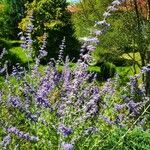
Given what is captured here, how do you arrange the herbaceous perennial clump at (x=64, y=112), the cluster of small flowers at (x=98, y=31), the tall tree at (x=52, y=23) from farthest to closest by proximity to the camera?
the tall tree at (x=52, y=23) < the herbaceous perennial clump at (x=64, y=112) < the cluster of small flowers at (x=98, y=31)

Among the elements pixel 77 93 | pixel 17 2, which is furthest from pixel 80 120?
pixel 17 2

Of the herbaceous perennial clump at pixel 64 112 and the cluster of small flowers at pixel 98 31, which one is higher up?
the cluster of small flowers at pixel 98 31

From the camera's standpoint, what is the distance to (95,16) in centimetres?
1778

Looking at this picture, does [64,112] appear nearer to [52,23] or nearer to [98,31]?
[98,31]

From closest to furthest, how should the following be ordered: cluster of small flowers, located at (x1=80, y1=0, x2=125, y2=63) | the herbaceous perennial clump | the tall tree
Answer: cluster of small flowers, located at (x1=80, y1=0, x2=125, y2=63), the herbaceous perennial clump, the tall tree

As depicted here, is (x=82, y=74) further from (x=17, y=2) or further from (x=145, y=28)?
(x=17, y=2)

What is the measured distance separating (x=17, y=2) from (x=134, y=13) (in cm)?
1850

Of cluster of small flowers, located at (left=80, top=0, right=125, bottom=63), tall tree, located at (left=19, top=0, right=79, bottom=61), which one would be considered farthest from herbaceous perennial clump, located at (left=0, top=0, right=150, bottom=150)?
tall tree, located at (left=19, top=0, right=79, bottom=61)

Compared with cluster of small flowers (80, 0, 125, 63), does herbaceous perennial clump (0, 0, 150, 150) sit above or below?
below

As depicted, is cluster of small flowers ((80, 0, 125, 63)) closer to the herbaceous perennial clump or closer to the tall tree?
the herbaceous perennial clump

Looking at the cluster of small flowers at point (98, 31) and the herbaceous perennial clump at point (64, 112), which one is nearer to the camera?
the cluster of small flowers at point (98, 31)

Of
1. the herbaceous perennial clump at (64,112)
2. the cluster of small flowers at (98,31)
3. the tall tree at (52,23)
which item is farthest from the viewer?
the tall tree at (52,23)

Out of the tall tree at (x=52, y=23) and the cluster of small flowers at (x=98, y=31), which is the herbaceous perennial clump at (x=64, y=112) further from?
the tall tree at (x=52, y=23)

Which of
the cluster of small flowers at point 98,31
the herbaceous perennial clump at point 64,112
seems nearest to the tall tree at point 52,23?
the herbaceous perennial clump at point 64,112
